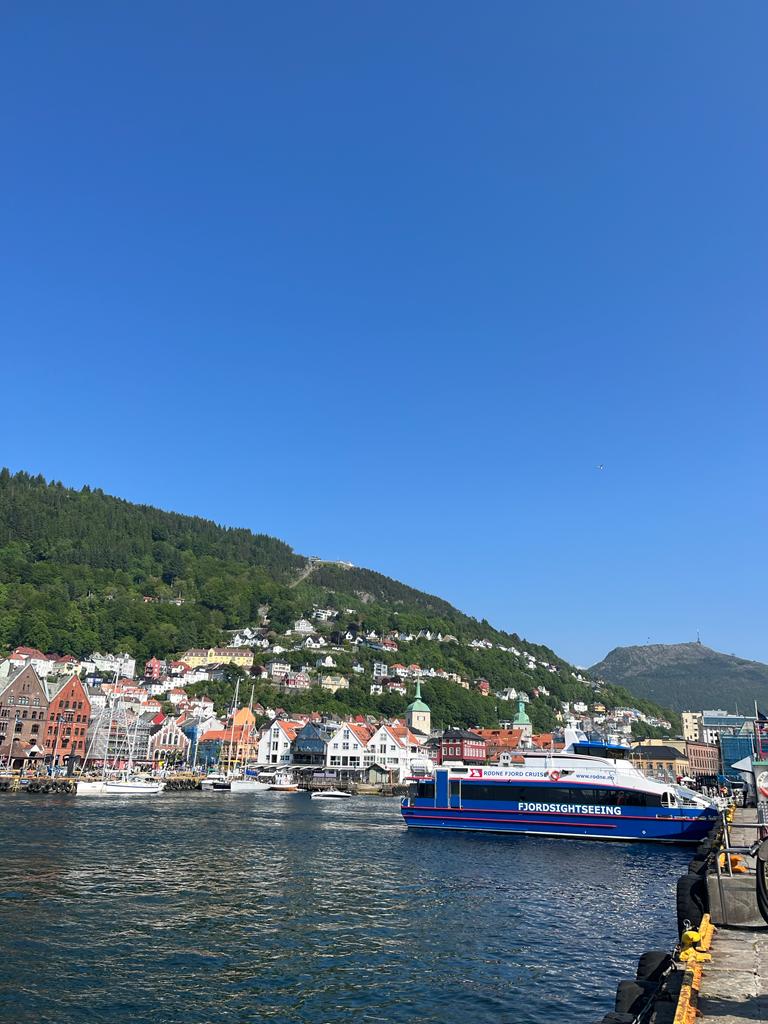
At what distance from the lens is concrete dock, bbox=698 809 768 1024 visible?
34.1 feet

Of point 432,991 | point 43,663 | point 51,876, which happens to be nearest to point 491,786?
point 51,876

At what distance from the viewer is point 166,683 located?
19000 cm

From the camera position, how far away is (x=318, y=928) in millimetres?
25281

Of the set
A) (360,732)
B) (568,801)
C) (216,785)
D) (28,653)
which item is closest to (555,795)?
(568,801)

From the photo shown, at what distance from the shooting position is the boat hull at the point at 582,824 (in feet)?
159

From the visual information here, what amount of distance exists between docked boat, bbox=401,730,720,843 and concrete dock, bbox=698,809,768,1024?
3657cm

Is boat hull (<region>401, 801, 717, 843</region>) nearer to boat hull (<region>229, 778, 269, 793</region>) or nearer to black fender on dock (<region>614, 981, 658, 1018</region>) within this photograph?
black fender on dock (<region>614, 981, 658, 1018</region>)

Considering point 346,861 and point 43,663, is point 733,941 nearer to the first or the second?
point 346,861

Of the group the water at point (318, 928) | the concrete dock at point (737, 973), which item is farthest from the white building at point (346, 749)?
the concrete dock at point (737, 973)

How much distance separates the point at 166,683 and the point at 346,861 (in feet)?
522

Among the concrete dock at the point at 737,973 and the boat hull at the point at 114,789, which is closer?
the concrete dock at the point at 737,973

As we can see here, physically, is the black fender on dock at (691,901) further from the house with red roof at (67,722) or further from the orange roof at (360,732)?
the orange roof at (360,732)

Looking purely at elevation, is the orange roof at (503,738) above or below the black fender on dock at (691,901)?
below

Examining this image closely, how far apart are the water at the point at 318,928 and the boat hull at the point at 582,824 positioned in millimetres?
1403
